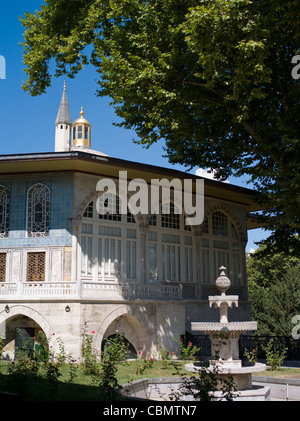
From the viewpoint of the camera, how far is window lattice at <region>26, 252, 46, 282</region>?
1748 centimetres

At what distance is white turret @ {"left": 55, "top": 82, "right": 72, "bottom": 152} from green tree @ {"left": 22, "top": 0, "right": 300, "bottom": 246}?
24.3 metres

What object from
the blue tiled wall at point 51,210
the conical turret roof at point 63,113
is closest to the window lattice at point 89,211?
the blue tiled wall at point 51,210

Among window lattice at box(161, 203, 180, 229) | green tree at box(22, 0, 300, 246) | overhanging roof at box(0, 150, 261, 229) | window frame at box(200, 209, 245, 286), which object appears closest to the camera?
green tree at box(22, 0, 300, 246)

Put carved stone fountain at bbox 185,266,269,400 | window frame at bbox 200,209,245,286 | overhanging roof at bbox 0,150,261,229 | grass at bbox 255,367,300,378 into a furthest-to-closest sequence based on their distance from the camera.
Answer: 1. window frame at bbox 200,209,245,286
2. overhanging roof at bbox 0,150,261,229
3. grass at bbox 255,367,300,378
4. carved stone fountain at bbox 185,266,269,400

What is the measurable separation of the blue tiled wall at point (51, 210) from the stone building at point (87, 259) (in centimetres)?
4

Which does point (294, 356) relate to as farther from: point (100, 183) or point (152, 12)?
point (152, 12)

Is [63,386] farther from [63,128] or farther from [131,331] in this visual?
[63,128]

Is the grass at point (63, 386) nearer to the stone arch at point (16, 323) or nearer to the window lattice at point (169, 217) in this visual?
the stone arch at point (16, 323)

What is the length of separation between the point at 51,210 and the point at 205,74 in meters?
8.20

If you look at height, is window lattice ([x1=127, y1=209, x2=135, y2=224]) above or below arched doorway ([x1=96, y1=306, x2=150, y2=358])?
above

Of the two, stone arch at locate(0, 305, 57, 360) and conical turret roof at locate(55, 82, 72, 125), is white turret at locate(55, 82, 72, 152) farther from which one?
stone arch at locate(0, 305, 57, 360)

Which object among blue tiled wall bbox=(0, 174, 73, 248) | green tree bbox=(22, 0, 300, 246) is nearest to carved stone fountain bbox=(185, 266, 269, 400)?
green tree bbox=(22, 0, 300, 246)

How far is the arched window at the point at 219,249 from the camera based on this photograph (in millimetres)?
21391

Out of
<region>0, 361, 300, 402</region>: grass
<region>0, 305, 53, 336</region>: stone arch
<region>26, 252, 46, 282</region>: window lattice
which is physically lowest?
<region>0, 361, 300, 402</region>: grass
